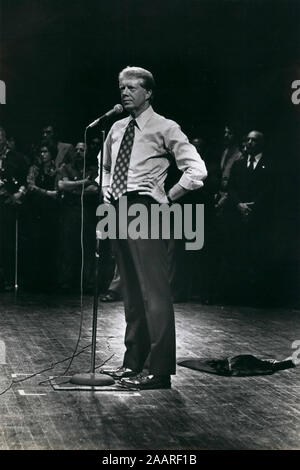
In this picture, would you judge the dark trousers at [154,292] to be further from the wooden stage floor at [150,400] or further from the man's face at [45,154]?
the man's face at [45,154]

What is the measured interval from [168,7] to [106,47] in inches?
52.3

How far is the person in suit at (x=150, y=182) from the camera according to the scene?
5.95m

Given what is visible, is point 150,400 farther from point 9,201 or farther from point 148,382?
point 9,201

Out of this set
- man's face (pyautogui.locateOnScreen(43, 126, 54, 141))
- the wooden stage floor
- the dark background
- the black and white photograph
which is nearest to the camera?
the wooden stage floor

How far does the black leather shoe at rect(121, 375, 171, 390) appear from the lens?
19.8 feet

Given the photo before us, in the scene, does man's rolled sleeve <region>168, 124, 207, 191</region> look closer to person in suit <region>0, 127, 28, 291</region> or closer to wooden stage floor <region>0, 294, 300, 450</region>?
wooden stage floor <region>0, 294, 300, 450</region>

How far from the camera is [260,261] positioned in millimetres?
10914

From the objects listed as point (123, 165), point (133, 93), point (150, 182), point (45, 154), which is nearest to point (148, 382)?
point (150, 182)

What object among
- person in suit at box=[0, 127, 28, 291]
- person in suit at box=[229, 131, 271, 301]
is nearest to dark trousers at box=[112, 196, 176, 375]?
person in suit at box=[229, 131, 271, 301]

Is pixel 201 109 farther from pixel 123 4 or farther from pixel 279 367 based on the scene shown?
pixel 279 367

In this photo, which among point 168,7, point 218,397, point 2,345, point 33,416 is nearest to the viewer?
point 33,416

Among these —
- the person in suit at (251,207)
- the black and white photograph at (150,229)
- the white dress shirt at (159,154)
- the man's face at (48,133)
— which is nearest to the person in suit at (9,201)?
the black and white photograph at (150,229)

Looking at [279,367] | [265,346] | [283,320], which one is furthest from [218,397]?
[283,320]

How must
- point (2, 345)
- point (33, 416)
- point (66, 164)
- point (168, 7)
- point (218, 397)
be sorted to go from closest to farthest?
point (33, 416) < point (218, 397) < point (2, 345) < point (66, 164) < point (168, 7)
